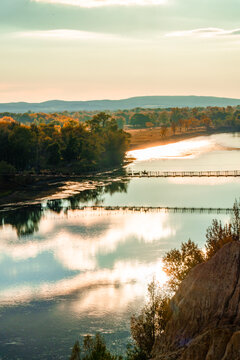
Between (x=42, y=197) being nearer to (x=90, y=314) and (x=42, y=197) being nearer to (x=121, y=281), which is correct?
(x=121, y=281)

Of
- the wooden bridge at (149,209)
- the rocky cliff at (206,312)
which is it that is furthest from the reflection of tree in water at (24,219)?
the rocky cliff at (206,312)

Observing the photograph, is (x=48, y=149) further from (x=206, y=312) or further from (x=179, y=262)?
(x=206, y=312)

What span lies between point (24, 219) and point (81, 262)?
1429 inches

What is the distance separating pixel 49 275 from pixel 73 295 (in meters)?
9.35

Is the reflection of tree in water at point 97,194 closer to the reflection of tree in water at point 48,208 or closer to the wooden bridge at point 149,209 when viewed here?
the reflection of tree in water at point 48,208

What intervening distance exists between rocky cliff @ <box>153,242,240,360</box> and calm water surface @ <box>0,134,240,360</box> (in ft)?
54.1

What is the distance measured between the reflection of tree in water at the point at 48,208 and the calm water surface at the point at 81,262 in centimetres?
24

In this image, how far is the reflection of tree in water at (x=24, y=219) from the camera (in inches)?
4099

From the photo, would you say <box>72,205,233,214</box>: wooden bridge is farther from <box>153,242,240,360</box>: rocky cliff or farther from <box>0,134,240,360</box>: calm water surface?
<box>153,242,240,360</box>: rocky cliff

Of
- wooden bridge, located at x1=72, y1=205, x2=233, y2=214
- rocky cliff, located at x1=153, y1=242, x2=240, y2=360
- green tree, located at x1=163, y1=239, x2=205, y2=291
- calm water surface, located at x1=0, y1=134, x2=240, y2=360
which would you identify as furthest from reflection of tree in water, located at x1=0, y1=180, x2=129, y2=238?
rocky cliff, located at x1=153, y1=242, x2=240, y2=360

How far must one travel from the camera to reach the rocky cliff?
105 feet

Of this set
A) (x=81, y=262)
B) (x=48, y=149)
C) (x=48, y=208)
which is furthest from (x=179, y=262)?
(x=48, y=149)

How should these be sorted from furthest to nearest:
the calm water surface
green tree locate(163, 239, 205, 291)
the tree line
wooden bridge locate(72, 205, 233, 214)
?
1. the tree line
2. wooden bridge locate(72, 205, 233, 214)
3. green tree locate(163, 239, 205, 291)
4. the calm water surface

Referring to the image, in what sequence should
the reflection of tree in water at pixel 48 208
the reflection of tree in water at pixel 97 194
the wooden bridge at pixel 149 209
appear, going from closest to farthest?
the reflection of tree in water at pixel 48 208, the wooden bridge at pixel 149 209, the reflection of tree in water at pixel 97 194
